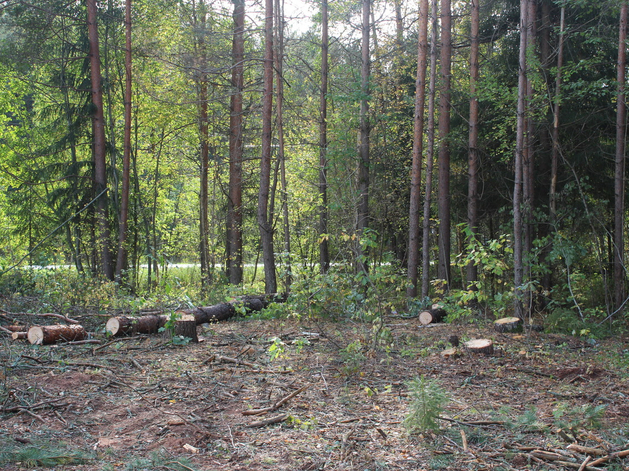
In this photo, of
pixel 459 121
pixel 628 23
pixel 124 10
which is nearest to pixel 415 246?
pixel 459 121

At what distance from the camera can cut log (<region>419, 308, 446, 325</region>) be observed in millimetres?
9359

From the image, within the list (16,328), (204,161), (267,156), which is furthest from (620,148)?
(204,161)

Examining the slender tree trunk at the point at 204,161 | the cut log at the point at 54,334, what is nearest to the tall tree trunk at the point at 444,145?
the slender tree trunk at the point at 204,161

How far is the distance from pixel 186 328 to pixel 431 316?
454 centimetres

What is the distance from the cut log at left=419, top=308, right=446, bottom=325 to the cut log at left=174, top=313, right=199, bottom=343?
4.26 meters

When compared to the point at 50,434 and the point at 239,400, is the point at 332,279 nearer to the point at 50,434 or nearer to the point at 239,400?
the point at 239,400

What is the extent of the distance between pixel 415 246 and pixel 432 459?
879 centimetres

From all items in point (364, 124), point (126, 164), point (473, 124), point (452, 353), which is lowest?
point (452, 353)

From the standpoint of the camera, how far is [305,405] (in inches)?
191

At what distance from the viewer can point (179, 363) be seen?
6.42 metres

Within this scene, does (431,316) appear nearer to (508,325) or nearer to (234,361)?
(508,325)

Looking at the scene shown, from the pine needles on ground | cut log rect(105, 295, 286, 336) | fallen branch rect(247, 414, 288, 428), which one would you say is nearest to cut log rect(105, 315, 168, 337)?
cut log rect(105, 295, 286, 336)

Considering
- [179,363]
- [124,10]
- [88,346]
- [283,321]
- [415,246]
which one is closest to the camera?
[179,363]

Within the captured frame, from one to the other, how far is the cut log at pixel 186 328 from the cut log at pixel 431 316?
426 centimetres
